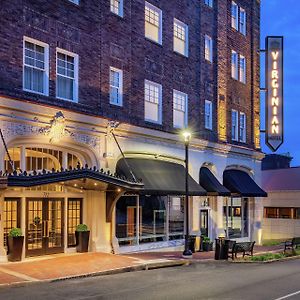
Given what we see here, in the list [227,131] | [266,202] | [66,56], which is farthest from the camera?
[266,202]

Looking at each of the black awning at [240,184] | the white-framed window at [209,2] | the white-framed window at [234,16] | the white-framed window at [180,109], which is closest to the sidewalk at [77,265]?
the white-framed window at [180,109]

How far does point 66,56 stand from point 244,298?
12.2m

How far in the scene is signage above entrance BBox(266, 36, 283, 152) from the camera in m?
33.7

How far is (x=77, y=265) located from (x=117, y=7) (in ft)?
38.4

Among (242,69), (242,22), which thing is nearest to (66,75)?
(242,69)

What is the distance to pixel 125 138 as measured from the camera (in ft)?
78.7

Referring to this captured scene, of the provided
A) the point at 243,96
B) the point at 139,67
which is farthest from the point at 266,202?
the point at 139,67

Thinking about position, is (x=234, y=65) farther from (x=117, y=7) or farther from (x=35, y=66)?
(x=35, y=66)

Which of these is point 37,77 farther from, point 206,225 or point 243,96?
point 243,96

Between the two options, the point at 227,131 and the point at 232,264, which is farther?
the point at 227,131

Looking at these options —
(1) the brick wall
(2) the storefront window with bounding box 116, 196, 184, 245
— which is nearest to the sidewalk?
(2) the storefront window with bounding box 116, 196, 184, 245

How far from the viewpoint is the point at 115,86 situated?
78.7 ft

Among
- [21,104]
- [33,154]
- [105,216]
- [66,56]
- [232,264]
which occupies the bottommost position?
[232,264]

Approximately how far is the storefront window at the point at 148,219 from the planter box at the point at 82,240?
236 centimetres
